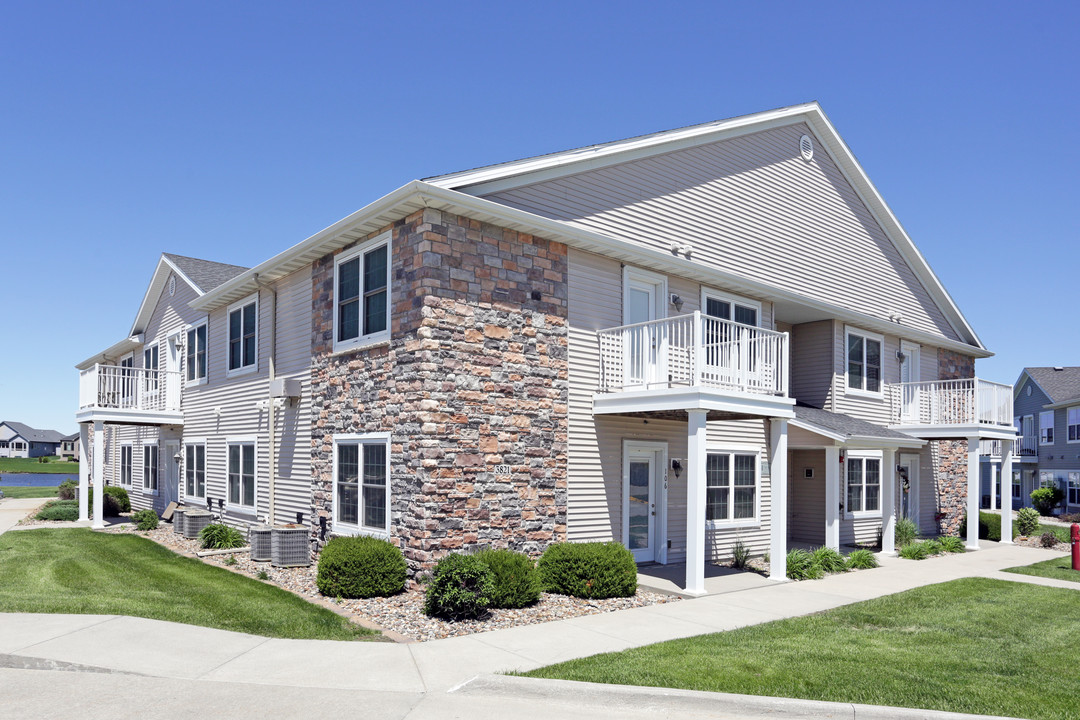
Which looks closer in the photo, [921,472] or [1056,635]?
[1056,635]

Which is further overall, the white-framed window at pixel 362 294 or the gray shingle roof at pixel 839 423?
the gray shingle roof at pixel 839 423

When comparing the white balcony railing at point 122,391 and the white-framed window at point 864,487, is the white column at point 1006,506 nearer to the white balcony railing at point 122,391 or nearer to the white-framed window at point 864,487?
the white-framed window at point 864,487

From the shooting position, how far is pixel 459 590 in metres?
9.81

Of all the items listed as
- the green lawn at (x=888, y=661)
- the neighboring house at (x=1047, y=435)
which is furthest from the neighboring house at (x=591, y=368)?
the neighboring house at (x=1047, y=435)

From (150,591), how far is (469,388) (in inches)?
212

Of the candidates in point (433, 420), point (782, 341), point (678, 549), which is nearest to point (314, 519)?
point (433, 420)

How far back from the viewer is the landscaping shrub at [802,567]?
→ 46.2 ft

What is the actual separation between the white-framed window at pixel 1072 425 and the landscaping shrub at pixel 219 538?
3823 cm

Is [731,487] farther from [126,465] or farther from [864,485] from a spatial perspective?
[126,465]

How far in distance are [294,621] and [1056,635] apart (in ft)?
30.8

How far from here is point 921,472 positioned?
2227 cm

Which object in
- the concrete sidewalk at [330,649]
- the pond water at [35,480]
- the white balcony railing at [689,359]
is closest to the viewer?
the concrete sidewalk at [330,649]

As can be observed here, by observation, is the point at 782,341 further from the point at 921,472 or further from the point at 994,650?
the point at 921,472

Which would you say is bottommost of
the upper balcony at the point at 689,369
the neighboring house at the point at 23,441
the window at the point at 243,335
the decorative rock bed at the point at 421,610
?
the neighboring house at the point at 23,441
